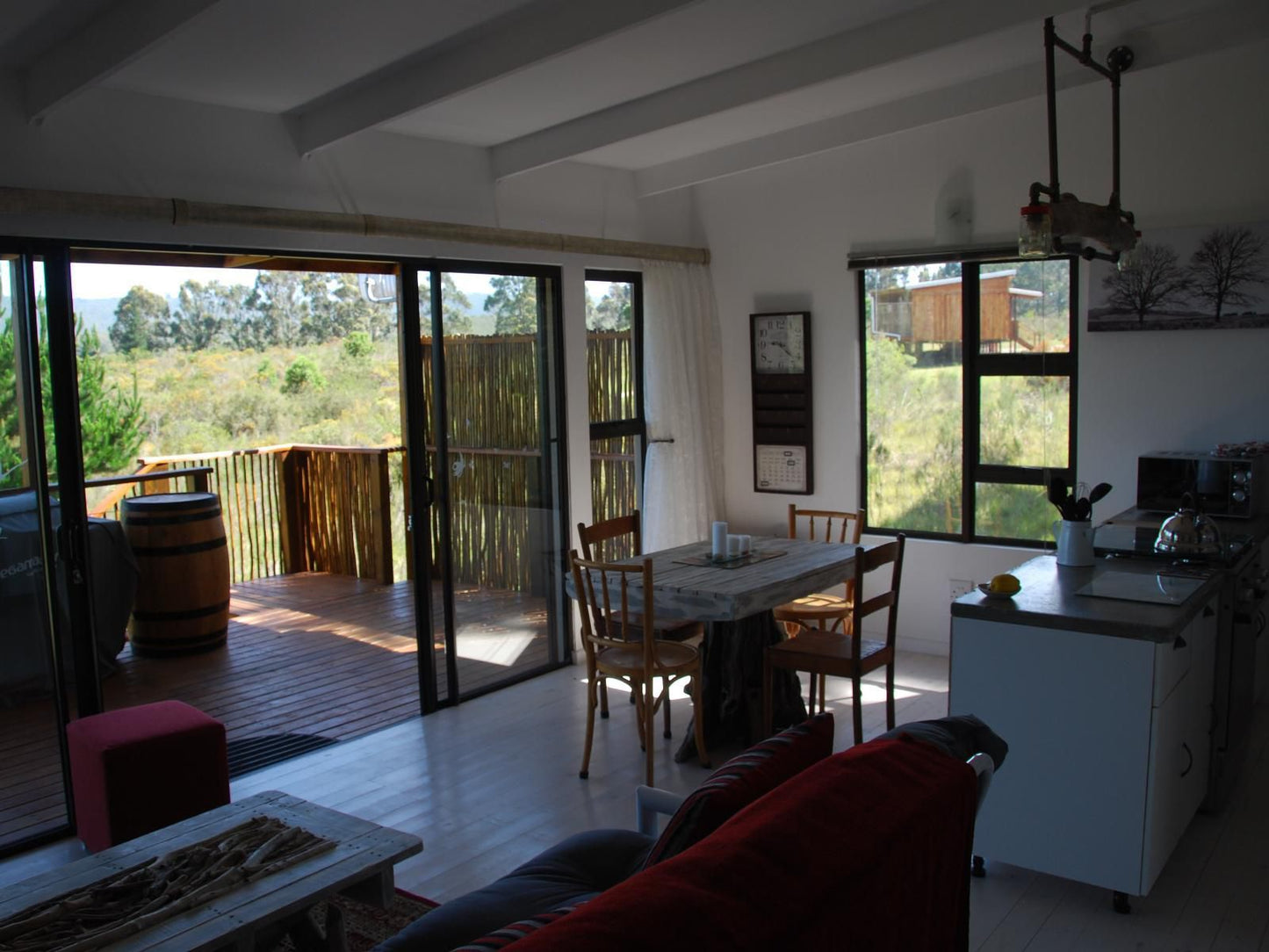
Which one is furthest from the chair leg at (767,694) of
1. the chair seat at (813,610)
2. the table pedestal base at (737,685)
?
the chair seat at (813,610)

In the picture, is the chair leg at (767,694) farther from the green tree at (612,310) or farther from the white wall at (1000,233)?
the green tree at (612,310)

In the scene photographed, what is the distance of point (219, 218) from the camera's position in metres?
3.74

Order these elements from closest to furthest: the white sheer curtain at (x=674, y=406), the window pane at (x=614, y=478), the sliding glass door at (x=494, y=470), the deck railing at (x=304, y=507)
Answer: the sliding glass door at (x=494, y=470), the window pane at (x=614, y=478), the white sheer curtain at (x=674, y=406), the deck railing at (x=304, y=507)

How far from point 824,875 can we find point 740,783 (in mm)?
384

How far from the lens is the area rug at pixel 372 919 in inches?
112

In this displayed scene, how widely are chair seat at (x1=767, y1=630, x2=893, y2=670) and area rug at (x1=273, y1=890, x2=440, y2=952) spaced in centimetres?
159

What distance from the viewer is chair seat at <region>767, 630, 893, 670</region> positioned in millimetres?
3881

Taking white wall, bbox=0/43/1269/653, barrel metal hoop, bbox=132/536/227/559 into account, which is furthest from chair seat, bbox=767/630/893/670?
barrel metal hoop, bbox=132/536/227/559

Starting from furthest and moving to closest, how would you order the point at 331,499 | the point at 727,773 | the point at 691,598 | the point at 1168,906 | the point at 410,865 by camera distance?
the point at 331,499, the point at 691,598, the point at 410,865, the point at 1168,906, the point at 727,773

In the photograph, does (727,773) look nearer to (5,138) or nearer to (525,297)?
(5,138)

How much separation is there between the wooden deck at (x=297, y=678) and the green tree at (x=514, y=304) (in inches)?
49.2

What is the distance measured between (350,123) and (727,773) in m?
2.96

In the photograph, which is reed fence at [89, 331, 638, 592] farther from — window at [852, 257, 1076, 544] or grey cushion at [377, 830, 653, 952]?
grey cushion at [377, 830, 653, 952]

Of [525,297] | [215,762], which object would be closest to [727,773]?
[215,762]
